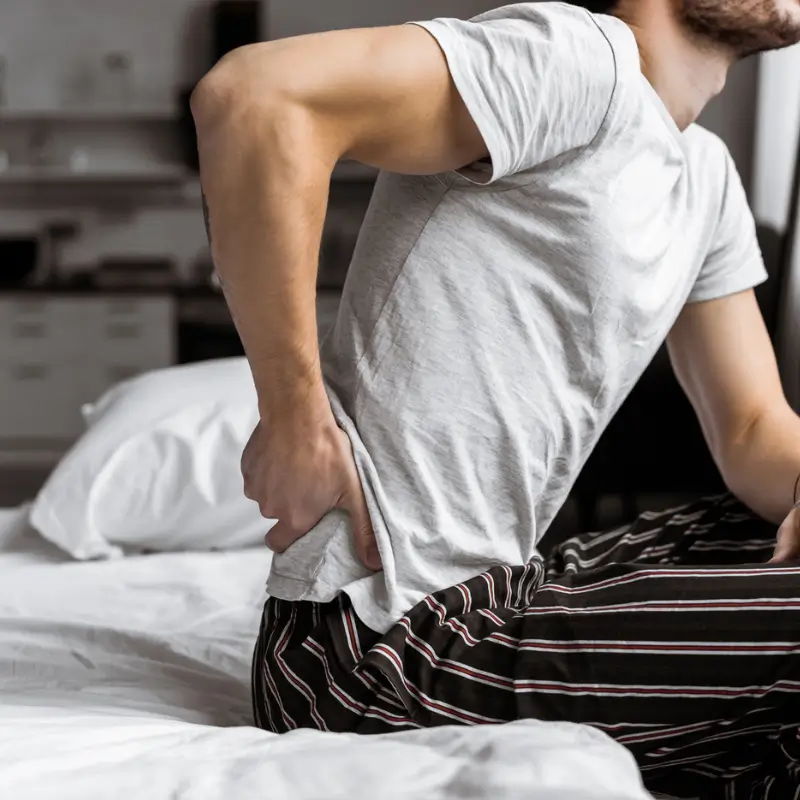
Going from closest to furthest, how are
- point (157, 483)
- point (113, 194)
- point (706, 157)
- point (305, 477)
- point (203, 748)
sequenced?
point (203, 748), point (305, 477), point (706, 157), point (157, 483), point (113, 194)

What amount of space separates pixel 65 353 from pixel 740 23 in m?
3.78

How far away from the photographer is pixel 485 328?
93 cm

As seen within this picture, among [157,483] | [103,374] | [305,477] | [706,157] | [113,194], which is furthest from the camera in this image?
[113,194]

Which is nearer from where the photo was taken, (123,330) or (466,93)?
(466,93)

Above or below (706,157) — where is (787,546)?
below

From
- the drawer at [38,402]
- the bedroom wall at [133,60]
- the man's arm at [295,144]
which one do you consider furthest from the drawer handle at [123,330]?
the man's arm at [295,144]

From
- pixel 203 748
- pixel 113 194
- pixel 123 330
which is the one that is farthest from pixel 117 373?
pixel 203 748


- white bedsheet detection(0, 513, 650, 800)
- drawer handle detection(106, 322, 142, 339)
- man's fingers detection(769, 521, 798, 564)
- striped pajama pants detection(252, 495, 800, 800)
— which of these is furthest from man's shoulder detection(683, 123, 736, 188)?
drawer handle detection(106, 322, 142, 339)

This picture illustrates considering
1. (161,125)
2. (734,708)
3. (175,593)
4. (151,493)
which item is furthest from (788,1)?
(161,125)

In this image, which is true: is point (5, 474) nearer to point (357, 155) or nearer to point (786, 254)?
point (786, 254)

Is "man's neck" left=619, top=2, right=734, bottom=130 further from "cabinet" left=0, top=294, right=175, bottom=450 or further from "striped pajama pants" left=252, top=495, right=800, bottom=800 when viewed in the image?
"cabinet" left=0, top=294, right=175, bottom=450

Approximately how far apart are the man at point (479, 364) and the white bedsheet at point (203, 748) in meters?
0.19

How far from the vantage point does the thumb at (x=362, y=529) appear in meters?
0.92

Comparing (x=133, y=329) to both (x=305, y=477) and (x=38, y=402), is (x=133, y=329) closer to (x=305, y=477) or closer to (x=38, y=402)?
(x=38, y=402)
